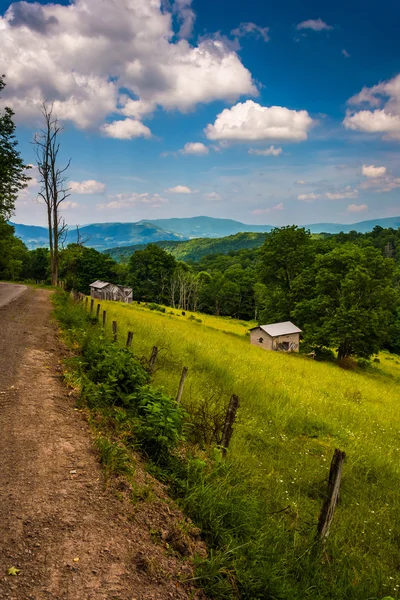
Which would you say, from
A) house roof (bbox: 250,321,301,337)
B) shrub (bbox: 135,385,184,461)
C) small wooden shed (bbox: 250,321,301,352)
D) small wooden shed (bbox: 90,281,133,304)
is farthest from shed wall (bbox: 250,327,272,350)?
small wooden shed (bbox: 90,281,133,304)

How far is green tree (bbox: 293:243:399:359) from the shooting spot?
111 feet

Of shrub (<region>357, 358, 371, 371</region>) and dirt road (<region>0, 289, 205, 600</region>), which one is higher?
dirt road (<region>0, 289, 205, 600</region>)

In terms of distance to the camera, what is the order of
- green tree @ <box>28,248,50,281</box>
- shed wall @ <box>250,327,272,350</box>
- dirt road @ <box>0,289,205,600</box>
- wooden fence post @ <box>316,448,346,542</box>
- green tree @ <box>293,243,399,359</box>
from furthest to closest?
1. green tree @ <box>28,248,50,281</box>
2. shed wall @ <box>250,327,272,350</box>
3. green tree @ <box>293,243,399,359</box>
4. wooden fence post @ <box>316,448,346,542</box>
5. dirt road @ <box>0,289,205,600</box>

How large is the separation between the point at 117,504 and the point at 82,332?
936 centimetres

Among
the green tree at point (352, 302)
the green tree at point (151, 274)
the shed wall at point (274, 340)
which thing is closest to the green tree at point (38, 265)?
the green tree at point (151, 274)

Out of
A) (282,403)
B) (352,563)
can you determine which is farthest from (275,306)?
(352,563)

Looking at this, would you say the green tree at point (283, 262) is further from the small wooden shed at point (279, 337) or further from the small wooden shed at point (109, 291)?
the small wooden shed at point (109, 291)

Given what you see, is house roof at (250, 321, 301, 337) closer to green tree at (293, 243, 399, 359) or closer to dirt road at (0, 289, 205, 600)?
green tree at (293, 243, 399, 359)

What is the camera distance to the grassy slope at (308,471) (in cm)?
462

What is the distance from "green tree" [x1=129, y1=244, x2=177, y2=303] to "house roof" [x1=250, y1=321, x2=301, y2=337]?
4880cm

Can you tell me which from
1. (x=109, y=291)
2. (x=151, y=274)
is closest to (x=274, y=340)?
(x=109, y=291)

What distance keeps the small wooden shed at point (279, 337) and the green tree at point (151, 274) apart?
48.1m

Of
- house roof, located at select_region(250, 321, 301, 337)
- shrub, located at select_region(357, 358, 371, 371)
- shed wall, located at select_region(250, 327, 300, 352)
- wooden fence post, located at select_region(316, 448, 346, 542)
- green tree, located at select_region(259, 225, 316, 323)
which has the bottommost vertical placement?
shrub, located at select_region(357, 358, 371, 371)

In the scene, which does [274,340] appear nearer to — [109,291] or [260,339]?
[260,339]
